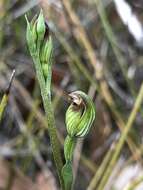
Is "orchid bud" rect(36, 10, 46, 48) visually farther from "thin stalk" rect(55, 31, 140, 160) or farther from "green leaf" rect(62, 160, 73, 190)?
"thin stalk" rect(55, 31, 140, 160)

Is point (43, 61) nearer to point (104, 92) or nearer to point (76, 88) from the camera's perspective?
point (104, 92)

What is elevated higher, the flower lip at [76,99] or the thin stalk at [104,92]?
the flower lip at [76,99]

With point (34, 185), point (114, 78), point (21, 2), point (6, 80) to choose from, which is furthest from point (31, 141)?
point (21, 2)

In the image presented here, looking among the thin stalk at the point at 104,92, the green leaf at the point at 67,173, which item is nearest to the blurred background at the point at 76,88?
the thin stalk at the point at 104,92

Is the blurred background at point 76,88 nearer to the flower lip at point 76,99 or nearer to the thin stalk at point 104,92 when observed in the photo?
→ the thin stalk at point 104,92

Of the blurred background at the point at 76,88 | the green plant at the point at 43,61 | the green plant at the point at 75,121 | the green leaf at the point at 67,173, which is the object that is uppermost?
the green plant at the point at 43,61

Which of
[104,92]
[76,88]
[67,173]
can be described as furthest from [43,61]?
[76,88]

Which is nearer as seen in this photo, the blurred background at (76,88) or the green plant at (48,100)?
the green plant at (48,100)
